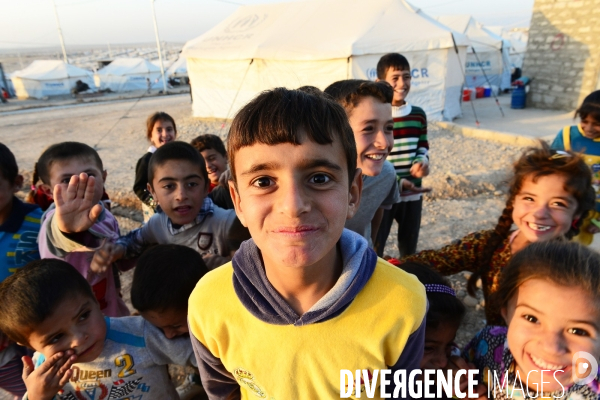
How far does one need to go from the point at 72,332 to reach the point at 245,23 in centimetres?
1453

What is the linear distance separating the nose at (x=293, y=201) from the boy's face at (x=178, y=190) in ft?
4.01

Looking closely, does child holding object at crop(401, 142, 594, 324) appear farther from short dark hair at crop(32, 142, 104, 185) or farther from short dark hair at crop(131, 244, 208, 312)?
short dark hair at crop(32, 142, 104, 185)

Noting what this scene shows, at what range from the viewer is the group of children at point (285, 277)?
3.40 feet

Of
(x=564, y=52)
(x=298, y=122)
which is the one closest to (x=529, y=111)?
(x=564, y=52)

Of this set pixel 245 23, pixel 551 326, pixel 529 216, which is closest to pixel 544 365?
pixel 551 326

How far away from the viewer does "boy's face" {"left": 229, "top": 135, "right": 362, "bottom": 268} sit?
3.19 ft

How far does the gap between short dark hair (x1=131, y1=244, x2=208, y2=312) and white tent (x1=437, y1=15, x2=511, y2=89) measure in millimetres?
18174

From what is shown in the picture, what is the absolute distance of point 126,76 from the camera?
28797 mm

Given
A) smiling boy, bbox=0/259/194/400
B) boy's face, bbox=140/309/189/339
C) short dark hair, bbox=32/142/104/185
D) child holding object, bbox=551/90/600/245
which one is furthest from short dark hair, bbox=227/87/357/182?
child holding object, bbox=551/90/600/245

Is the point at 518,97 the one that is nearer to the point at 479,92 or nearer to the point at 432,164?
the point at 479,92

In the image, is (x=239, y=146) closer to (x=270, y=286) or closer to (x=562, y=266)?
(x=270, y=286)

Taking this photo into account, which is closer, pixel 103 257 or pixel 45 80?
pixel 103 257

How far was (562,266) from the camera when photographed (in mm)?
1250

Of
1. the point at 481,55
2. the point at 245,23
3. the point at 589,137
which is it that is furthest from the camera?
the point at 481,55
